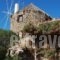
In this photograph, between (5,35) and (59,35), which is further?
(5,35)

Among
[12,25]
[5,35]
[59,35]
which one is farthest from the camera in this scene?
[12,25]

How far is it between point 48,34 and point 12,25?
12.9 feet

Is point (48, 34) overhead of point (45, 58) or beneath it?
overhead

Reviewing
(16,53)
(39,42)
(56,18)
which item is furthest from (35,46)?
(56,18)

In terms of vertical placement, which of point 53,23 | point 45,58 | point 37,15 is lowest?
point 45,58

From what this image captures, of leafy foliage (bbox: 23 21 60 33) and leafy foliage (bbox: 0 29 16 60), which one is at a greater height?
leafy foliage (bbox: 23 21 60 33)

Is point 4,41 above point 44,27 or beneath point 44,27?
beneath

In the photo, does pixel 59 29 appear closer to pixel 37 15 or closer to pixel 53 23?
pixel 53 23

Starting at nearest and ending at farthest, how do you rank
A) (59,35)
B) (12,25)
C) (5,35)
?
(59,35) < (5,35) < (12,25)

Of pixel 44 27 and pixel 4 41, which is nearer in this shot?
pixel 44 27

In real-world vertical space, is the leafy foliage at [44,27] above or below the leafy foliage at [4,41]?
above

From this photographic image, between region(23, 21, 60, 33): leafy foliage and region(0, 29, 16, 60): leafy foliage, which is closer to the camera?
region(23, 21, 60, 33): leafy foliage

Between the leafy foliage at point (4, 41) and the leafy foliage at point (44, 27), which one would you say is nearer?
the leafy foliage at point (44, 27)

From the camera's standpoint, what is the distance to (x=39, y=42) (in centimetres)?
1125
